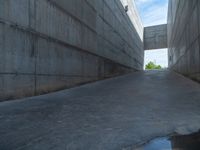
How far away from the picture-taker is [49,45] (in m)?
5.29

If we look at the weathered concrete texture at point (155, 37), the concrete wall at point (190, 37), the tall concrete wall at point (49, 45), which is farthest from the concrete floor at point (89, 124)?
the weathered concrete texture at point (155, 37)

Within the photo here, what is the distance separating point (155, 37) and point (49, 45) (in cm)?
2511

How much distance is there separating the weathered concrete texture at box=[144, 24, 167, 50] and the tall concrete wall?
19.9 meters

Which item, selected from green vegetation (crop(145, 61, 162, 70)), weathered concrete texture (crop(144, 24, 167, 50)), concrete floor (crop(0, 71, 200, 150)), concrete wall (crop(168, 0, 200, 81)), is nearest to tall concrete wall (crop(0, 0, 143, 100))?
concrete floor (crop(0, 71, 200, 150))

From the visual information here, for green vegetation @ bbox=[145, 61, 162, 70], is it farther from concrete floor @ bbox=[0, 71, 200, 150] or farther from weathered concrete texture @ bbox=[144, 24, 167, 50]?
concrete floor @ bbox=[0, 71, 200, 150]

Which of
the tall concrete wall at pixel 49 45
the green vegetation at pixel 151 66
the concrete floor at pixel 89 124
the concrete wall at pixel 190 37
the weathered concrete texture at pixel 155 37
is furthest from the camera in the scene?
the green vegetation at pixel 151 66

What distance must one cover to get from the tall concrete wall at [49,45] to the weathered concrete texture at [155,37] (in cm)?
1986

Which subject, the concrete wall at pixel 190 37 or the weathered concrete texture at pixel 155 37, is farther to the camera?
the weathered concrete texture at pixel 155 37

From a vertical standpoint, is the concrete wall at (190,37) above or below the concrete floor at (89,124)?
above

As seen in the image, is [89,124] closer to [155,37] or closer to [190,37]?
[190,37]

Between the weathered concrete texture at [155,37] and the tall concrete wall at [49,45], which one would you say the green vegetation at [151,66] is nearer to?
the weathered concrete texture at [155,37]

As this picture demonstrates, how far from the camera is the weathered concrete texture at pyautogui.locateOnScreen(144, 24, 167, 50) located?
2762cm

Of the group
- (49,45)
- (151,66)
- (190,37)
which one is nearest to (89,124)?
(49,45)

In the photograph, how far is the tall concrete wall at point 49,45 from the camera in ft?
13.2
